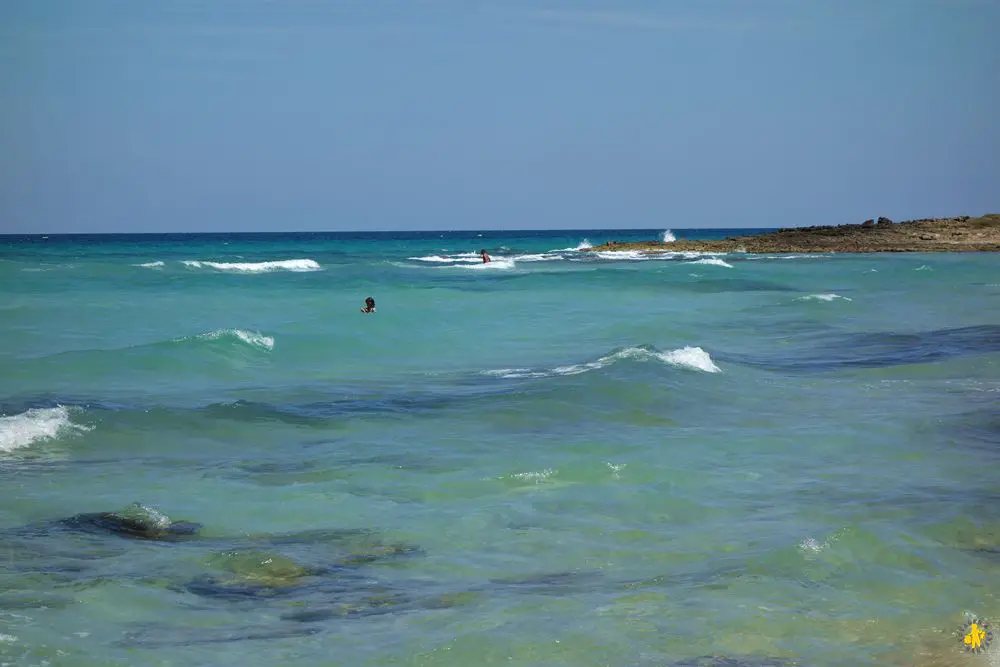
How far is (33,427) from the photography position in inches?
561

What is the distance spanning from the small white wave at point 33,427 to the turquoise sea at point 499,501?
55 millimetres

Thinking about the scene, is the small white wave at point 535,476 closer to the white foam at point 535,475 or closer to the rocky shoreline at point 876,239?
the white foam at point 535,475

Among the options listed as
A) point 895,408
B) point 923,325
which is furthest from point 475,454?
point 923,325

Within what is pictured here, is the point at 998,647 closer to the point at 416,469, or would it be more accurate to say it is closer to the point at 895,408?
the point at 416,469

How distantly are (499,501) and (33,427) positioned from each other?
6.75m

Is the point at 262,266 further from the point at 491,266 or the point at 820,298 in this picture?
the point at 820,298

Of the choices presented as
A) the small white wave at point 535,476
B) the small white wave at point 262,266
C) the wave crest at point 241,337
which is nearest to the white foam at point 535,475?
the small white wave at point 535,476

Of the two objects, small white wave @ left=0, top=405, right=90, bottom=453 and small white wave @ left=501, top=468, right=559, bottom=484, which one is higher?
small white wave @ left=0, top=405, right=90, bottom=453

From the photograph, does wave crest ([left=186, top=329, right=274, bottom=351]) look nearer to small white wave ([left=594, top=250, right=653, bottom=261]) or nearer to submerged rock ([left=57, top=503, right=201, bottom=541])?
submerged rock ([left=57, top=503, right=201, bottom=541])

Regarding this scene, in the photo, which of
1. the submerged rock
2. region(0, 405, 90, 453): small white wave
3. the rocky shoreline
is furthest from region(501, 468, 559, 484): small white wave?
the rocky shoreline

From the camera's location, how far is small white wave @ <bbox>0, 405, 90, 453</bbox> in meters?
13.6

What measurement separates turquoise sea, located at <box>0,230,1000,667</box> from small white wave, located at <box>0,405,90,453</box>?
6cm

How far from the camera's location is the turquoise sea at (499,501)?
7.68m

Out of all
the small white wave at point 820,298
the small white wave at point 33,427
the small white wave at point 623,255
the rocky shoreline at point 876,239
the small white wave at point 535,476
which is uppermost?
the rocky shoreline at point 876,239
